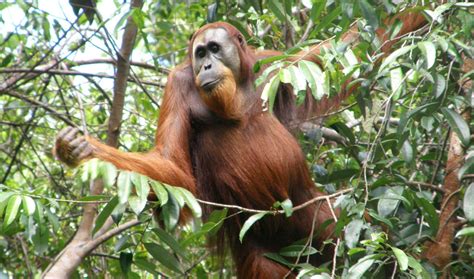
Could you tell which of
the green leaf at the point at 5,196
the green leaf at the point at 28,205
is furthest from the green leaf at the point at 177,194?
the green leaf at the point at 5,196

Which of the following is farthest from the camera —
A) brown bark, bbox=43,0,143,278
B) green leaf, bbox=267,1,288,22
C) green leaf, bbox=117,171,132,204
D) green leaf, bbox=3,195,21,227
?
green leaf, bbox=267,1,288,22

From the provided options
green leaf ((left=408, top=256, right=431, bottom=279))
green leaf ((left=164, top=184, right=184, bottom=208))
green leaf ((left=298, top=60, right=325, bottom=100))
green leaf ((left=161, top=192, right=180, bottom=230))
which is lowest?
green leaf ((left=408, top=256, right=431, bottom=279))

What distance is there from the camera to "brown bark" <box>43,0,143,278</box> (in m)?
4.45

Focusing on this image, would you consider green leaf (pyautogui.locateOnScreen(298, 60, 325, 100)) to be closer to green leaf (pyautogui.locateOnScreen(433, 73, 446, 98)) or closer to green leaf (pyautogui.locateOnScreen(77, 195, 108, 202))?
green leaf (pyautogui.locateOnScreen(433, 73, 446, 98))

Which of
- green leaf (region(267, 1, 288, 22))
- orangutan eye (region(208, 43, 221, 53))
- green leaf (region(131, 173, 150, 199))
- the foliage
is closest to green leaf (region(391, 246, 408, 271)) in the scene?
the foliage

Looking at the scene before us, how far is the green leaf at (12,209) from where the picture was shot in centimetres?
343

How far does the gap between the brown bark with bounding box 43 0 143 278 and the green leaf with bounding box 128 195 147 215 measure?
0.99 meters

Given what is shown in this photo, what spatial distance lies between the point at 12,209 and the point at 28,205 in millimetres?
72

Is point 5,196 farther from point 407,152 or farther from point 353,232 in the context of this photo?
point 407,152

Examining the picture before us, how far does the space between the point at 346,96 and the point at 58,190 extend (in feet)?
8.42

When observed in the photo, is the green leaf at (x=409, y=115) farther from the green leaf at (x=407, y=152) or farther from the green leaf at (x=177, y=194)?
the green leaf at (x=177, y=194)

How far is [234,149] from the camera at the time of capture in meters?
5.32

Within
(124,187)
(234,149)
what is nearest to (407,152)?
(234,149)

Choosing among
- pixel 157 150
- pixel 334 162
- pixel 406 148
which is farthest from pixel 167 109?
pixel 406 148
